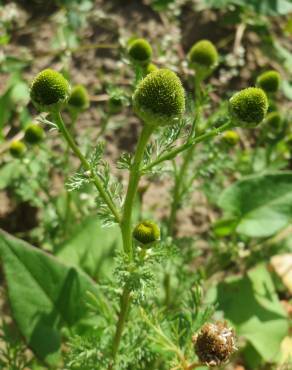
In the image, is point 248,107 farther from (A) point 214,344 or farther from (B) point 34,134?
(B) point 34,134

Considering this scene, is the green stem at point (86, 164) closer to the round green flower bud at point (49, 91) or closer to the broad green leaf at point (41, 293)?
the round green flower bud at point (49, 91)

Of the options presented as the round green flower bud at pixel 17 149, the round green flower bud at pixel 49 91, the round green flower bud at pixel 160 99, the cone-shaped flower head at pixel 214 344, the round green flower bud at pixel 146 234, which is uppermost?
the round green flower bud at pixel 49 91

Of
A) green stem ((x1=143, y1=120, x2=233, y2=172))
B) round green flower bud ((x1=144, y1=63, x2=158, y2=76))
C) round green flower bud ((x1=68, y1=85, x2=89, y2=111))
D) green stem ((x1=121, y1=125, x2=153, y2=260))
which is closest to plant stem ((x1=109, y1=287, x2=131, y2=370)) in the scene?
green stem ((x1=121, y1=125, x2=153, y2=260))

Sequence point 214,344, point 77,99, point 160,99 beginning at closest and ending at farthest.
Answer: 1. point 160,99
2. point 214,344
3. point 77,99

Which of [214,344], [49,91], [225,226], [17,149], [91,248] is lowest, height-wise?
[225,226]

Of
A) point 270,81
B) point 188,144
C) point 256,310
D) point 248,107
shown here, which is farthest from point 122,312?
point 270,81

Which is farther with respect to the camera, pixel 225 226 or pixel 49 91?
pixel 225 226

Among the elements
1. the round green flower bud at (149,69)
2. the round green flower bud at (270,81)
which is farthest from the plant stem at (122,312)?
the round green flower bud at (270,81)
